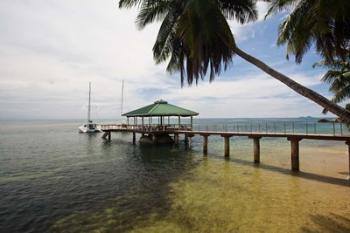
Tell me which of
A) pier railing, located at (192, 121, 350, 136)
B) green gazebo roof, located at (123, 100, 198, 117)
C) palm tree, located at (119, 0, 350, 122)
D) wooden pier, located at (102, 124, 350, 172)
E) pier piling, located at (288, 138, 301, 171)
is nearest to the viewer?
palm tree, located at (119, 0, 350, 122)

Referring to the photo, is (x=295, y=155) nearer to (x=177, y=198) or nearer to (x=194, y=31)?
(x=177, y=198)

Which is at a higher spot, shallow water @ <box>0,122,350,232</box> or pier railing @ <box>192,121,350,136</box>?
pier railing @ <box>192,121,350,136</box>

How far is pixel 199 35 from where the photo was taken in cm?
839

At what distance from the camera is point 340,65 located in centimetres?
1769

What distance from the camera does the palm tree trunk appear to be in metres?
6.27

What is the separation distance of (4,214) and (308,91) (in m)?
12.1

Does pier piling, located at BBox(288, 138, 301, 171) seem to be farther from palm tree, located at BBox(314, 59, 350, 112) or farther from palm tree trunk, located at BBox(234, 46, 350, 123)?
palm tree trunk, located at BBox(234, 46, 350, 123)

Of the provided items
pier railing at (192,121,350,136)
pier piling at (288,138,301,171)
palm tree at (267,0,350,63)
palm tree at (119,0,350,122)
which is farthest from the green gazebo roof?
palm tree at (267,0,350,63)

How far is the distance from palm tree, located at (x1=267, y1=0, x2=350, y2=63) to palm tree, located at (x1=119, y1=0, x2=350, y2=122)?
1.66 meters

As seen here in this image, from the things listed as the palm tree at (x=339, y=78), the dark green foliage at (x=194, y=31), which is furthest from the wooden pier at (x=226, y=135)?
the dark green foliage at (x=194, y=31)

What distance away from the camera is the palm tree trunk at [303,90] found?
6.27 m

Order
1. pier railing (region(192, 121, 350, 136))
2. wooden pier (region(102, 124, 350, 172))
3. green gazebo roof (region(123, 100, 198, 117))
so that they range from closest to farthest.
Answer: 1. wooden pier (region(102, 124, 350, 172))
2. pier railing (region(192, 121, 350, 136))
3. green gazebo roof (region(123, 100, 198, 117))

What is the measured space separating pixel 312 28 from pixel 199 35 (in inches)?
140

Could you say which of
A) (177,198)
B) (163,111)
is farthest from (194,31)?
(163,111)
